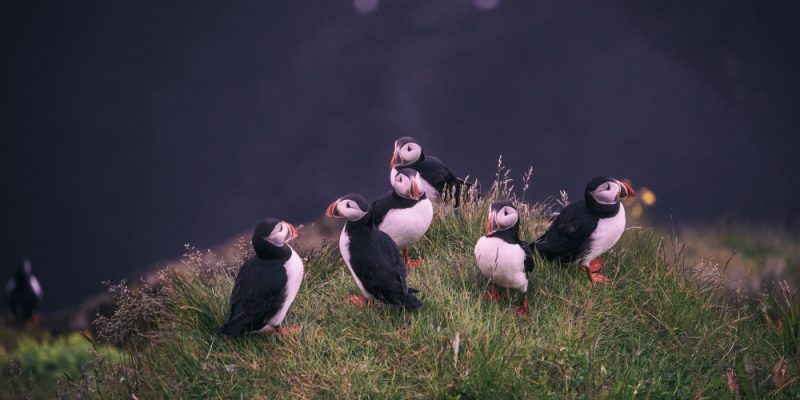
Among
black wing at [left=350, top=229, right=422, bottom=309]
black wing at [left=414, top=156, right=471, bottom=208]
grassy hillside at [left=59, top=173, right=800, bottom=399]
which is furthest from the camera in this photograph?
black wing at [left=414, top=156, right=471, bottom=208]

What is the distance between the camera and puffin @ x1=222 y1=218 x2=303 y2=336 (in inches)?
194

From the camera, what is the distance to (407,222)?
20.3ft

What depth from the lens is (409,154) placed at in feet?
23.0

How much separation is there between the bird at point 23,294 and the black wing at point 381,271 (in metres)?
10.8

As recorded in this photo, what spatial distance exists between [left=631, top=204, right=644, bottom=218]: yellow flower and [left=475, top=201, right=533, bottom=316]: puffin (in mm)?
3923

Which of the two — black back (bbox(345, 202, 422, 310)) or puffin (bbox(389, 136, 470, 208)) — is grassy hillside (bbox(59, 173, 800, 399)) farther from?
puffin (bbox(389, 136, 470, 208))

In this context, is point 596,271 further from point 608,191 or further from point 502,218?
point 502,218

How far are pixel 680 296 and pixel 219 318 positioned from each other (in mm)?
3867

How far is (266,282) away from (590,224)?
2.73 metres

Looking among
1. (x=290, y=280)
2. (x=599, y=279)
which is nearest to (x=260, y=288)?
(x=290, y=280)

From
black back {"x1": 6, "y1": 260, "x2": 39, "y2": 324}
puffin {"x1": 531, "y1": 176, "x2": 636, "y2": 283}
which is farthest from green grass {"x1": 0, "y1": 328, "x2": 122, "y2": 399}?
puffin {"x1": 531, "y1": 176, "x2": 636, "y2": 283}

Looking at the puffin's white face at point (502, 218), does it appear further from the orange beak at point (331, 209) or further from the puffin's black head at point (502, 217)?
the orange beak at point (331, 209)

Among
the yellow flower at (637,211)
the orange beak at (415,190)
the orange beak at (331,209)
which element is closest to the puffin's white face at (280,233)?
the orange beak at (331,209)

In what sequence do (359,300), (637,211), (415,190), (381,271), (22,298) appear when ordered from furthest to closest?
(22,298) → (637,211) → (415,190) → (359,300) → (381,271)
